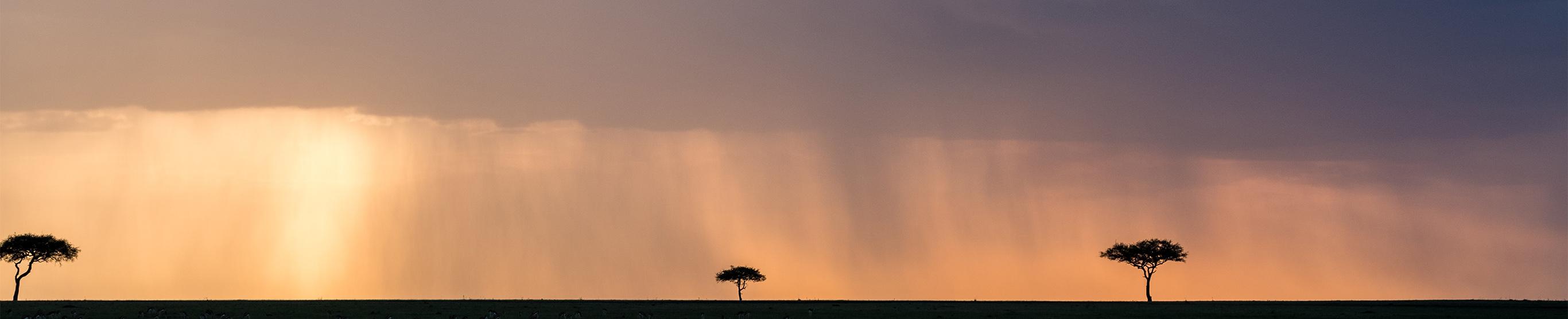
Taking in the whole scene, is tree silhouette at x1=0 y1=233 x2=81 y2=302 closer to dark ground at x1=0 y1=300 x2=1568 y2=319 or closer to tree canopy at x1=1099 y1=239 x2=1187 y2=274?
dark ground at x1=0 y1=300 x2=1568 y2=319

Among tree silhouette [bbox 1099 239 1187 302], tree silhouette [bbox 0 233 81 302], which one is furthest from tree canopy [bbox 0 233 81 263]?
tree silhouette [bbox 1099 239 1187 302]

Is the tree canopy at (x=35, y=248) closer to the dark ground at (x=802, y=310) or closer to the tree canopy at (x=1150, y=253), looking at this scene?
the dark ground at (x=802, y=310)

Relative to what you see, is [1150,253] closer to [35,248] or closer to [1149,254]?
[1149,254]

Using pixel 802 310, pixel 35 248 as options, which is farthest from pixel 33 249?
pixel 802 310

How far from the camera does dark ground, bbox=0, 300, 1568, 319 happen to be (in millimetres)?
111562

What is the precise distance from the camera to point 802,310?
126 m

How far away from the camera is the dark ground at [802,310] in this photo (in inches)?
4392

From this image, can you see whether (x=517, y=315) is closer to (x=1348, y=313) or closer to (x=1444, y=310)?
(x=1348, y=313)

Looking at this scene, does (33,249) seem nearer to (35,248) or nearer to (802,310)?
(35,248)

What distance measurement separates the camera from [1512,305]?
5330 inches

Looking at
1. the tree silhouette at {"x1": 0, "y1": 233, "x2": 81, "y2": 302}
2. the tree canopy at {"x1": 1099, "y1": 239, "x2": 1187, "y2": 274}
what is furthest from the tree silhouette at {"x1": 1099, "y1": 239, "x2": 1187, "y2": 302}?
the tree silhouette at {"x1": 0, "y1": 233, "x2": 81, "y2": 302}

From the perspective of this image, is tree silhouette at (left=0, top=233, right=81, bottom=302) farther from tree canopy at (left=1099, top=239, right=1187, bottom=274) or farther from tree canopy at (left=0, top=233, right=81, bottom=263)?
tree canopy at (left=1099, top=239, right=1187, bottom=274)

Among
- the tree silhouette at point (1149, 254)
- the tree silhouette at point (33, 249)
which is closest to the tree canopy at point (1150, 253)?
the tree silhouette at point (1149, 254)

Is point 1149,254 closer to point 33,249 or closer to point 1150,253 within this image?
point 1150,253
